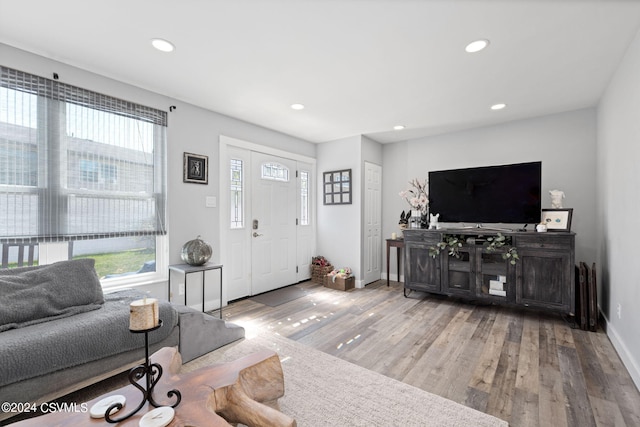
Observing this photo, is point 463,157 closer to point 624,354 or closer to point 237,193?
point 624,354

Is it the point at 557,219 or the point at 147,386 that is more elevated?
the point at 557,219

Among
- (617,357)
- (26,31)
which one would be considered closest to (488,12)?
(617,357)

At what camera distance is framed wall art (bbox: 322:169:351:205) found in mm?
A: 4656

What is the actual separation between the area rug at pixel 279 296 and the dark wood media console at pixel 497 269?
1554 millimetres

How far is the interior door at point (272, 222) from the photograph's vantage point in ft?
13.5

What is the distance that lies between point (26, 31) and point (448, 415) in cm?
373

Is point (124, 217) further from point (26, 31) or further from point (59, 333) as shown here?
point (26, 31)

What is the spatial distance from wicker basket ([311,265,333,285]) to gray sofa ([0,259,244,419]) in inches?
95.8

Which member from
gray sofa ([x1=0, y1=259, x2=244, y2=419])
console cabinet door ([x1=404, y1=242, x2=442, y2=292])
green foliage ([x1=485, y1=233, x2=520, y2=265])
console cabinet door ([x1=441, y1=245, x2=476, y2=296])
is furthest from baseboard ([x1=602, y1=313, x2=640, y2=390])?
gray sofa ([x1=0, y1=259, x2=244, y2=419])

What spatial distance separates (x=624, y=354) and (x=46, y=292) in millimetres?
4265

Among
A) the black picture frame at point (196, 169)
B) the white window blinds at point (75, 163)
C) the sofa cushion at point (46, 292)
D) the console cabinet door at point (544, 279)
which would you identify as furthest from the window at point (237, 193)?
the console cabinet door at point (544, 279)

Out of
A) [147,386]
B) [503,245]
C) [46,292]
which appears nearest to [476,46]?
[503,245]

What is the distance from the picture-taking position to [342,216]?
4746mm

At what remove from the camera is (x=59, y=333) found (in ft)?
5.55
